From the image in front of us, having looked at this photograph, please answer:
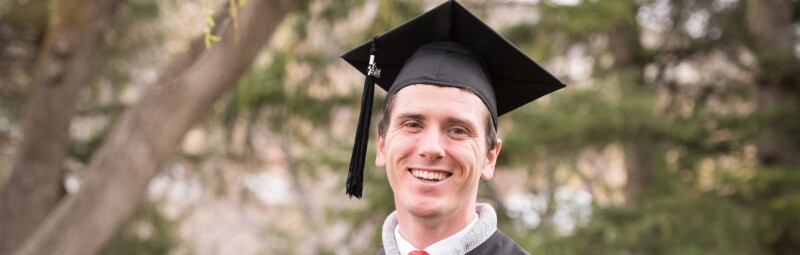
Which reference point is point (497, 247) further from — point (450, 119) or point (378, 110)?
point (378, 110)

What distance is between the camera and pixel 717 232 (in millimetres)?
8695

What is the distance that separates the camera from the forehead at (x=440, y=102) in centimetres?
251

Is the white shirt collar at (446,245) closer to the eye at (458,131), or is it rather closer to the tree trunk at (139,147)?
the eye at (458,131)

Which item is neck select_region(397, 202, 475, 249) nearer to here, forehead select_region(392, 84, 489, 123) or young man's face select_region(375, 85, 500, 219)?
young man's face select_region(375, 85, 500, 219)

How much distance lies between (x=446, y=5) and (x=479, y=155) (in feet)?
1.44

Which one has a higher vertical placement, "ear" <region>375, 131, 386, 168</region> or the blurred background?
the blurred background

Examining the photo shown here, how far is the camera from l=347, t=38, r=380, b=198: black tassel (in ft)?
9.32

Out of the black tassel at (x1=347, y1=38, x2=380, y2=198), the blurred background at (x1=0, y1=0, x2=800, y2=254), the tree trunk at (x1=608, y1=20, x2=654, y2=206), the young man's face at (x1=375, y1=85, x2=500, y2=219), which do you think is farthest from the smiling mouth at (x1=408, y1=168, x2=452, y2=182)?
the tree trunk at (x1=608, y1=20, x2=654, y2=206)

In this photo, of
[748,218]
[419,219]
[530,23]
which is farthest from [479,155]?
[530,23]

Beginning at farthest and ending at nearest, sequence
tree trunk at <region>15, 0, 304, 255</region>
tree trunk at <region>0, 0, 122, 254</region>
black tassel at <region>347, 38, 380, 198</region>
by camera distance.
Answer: tree trunk at <region>0, 0, 122, 254</region> < tree trunk at <region>15, 0, 304, 255</region> < black tassel at <region>347, 38, 380, 198</region>

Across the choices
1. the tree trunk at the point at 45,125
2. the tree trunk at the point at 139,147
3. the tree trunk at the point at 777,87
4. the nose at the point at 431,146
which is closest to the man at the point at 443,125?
the nose at the point at 431,146

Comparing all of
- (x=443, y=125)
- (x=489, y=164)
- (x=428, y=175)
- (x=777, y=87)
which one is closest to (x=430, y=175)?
(x=428, y=175)

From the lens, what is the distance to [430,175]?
8.20 feet

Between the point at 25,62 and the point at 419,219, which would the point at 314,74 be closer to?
the point at 25,62
